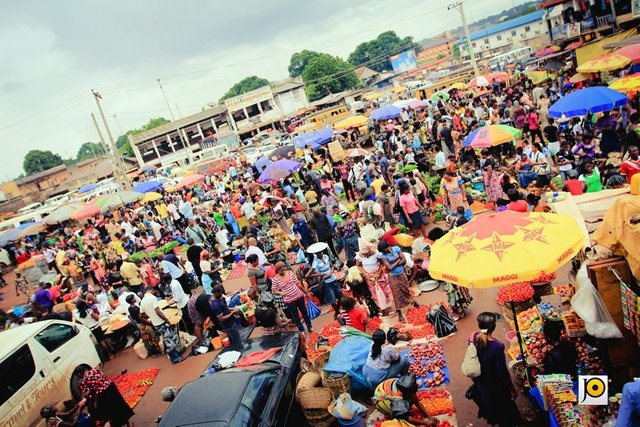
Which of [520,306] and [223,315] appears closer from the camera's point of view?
[520,306]

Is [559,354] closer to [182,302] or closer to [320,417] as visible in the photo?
[320,417]

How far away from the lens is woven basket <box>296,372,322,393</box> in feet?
18.5

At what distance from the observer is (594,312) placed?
4.02 m

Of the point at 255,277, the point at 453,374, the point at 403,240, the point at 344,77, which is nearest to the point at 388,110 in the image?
the point at 403,240

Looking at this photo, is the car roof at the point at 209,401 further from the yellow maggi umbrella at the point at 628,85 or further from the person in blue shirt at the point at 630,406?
the yellow maggi umbrella at the point at 628,85

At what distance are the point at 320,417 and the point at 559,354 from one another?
10.1 feet

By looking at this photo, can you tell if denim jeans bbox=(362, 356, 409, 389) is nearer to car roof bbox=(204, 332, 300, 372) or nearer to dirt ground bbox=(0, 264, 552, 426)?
dirt ground bbox=(0, 264, 552, 426)

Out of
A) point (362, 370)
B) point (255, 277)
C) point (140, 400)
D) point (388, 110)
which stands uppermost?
point (388, 110)

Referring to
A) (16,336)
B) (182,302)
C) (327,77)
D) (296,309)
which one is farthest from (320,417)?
(327,77)

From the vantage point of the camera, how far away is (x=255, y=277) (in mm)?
8867

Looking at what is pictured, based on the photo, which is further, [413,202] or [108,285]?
[108,285]

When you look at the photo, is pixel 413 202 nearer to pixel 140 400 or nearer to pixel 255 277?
pixel 255 277

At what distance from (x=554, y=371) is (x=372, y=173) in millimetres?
10331
